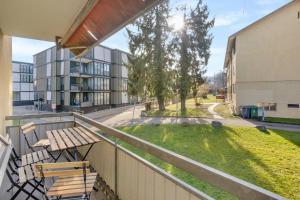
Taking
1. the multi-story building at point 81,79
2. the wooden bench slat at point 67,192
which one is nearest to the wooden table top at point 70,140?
the wooden bench slat at point 67,192

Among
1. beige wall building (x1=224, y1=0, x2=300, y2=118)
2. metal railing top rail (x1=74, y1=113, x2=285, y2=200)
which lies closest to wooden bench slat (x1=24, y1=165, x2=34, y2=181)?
metal railing top rail (x1=74, y1=113, x2=285, y2=200)

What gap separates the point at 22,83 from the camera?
4506 cm

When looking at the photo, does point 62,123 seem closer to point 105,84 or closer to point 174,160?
point 174,160

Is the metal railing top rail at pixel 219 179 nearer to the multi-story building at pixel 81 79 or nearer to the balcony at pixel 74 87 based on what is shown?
the multi-story building at pixel 81 79

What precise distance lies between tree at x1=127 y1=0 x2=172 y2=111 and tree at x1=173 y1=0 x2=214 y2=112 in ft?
4.08

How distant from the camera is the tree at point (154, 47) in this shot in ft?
70.2

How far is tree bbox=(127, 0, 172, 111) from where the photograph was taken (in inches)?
842

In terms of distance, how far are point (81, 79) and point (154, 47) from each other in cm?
1290

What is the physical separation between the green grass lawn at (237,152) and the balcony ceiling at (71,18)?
14.4 ft

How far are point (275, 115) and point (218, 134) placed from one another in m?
7.88

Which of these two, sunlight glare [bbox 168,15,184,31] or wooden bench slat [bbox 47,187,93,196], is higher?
sunlight glare [bbox 168,15,184,31]

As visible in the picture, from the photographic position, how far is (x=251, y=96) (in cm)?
1856

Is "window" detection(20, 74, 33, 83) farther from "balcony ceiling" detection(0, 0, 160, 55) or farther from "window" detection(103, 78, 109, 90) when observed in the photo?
"balcony ceiling" detection(0, 0, 160, 55)

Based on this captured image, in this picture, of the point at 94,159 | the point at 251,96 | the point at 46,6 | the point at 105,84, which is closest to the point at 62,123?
the point at 94,159
